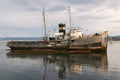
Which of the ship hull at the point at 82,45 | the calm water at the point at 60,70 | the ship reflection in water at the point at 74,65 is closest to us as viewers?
the calm water at the point at 60,70

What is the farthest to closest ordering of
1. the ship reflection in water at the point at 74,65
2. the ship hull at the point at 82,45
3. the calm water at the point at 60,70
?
the ship hull at the point at 82,45
the ship reflection in water at the point at 74,65
the calm water at the point at 60,70

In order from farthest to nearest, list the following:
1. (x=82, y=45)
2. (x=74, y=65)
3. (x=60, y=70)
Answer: (x=82, y=45) → (x=74, y=65) → (x=60, y=70)

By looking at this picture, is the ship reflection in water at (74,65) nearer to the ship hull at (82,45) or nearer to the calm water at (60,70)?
the calm water at (60,70)

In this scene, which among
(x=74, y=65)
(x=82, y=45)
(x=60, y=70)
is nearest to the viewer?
(x=60, y=70)

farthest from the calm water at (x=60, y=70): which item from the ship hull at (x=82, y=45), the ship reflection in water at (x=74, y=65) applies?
the ship hull at (x=82, y=45)

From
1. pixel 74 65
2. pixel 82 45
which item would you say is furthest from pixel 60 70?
pixel 82 45

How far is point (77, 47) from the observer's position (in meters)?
60.4

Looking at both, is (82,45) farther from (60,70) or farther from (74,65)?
(60,70)

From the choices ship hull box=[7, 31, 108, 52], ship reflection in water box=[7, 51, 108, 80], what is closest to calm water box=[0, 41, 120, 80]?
ship reflection in water box=[7, 51, 108, 80]

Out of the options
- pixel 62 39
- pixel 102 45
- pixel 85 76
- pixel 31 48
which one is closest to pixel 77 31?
pixel 62 39

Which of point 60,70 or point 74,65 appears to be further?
point 74,65

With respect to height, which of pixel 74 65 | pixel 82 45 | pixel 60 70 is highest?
pixel 82 45

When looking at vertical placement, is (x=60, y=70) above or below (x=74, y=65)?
below

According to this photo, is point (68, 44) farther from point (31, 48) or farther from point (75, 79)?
point (75, 79)
